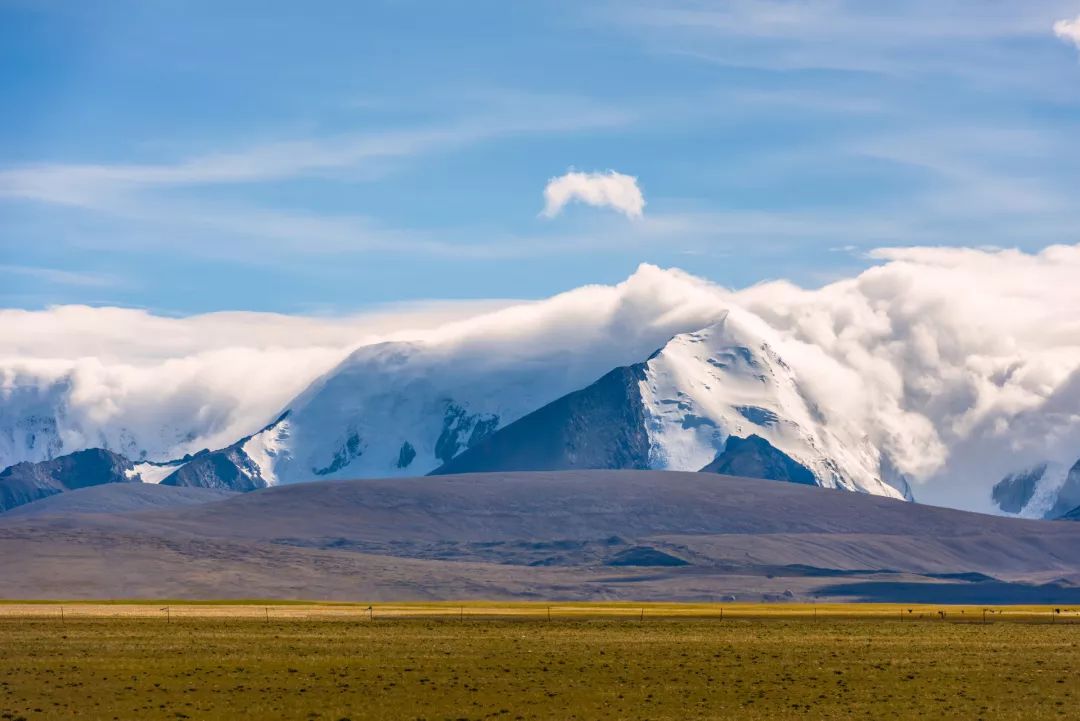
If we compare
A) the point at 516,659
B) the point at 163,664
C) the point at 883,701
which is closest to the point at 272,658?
the point at 163,664

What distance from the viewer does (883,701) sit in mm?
65500

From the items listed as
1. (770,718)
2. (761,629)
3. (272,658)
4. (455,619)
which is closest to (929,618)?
(761,629)

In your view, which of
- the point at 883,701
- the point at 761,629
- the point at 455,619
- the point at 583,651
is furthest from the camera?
the point at 455,619

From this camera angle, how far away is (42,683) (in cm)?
7012

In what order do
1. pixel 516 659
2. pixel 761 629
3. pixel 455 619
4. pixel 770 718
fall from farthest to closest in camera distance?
pixel 455 619, pixel 761 629, pixel 516 659, pixel 770 718

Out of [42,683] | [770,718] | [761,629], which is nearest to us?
[770,718]

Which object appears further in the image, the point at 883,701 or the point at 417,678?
the point at 417,678

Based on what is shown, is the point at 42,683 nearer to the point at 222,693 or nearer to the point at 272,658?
the point at 222,693

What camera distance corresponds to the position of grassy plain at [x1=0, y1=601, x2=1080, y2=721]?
6325cm

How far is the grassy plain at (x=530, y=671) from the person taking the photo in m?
63.2

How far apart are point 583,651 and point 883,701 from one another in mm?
27028

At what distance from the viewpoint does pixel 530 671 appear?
254 feet

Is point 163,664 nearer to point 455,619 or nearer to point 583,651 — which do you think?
point 583,651

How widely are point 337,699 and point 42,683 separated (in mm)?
13135
